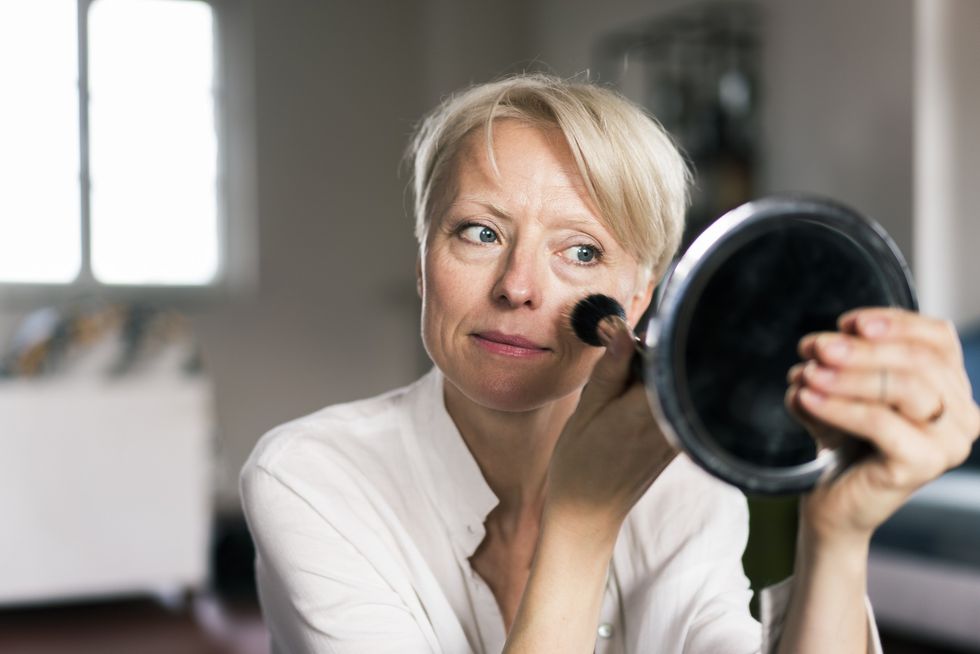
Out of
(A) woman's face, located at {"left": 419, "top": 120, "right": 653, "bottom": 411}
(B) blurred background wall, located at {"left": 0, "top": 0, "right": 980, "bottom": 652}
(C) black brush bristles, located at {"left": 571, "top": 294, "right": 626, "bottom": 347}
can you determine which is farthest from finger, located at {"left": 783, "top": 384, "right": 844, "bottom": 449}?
(B) blurred background wall, located at {"left": 0, "top": 0, "right": 980, "bottom": 652}

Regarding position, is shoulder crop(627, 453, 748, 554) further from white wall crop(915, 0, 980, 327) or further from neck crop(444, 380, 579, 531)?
white wall crop(915, 0, 980, 327)

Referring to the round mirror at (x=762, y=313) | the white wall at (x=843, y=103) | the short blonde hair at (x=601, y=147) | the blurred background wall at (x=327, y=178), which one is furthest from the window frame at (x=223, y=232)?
the round mirror at (x=762, y=313)

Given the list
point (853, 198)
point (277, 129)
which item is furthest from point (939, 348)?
point (277, 129)

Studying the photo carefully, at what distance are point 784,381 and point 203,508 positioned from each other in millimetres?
3096

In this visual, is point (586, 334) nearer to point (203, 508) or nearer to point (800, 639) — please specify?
point (800, 639)

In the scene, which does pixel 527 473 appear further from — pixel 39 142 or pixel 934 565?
pixel 39 142

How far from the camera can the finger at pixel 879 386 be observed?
1.90 ft

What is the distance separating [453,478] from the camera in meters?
1.12

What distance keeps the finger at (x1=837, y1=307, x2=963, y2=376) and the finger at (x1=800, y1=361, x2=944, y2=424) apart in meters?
0.02

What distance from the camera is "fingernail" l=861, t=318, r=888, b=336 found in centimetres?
59

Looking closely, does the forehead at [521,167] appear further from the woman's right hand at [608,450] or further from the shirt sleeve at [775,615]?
the shirt sleeve at [775,615]

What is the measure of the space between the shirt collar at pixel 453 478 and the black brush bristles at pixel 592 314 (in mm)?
265

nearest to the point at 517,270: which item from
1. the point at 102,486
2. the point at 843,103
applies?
the point at 102,486

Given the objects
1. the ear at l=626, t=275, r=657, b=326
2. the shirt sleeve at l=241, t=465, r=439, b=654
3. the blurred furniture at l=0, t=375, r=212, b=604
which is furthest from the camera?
the blurred furniture at l=0, t=375, r=212, b=604
